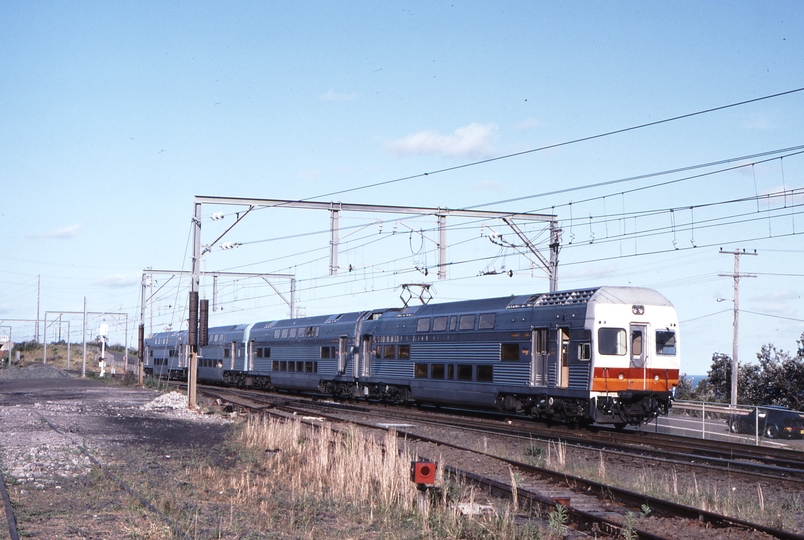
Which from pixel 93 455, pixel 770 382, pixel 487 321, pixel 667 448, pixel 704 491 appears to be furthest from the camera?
pixel 770 382

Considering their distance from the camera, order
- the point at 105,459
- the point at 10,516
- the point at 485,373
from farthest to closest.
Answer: the point at 485,373 → the point at 105,459 → the point at 10,516

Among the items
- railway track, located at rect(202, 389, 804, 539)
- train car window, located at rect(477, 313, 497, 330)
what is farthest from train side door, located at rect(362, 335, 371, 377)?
railway track, located at rect(202, 389, 804, 539)

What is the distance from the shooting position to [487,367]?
83.6ft

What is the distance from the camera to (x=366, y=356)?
3391cm

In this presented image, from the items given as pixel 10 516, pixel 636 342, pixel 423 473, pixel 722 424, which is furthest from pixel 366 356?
pixel 10 516

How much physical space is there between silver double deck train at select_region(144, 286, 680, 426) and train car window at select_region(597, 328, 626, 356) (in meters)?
0.03

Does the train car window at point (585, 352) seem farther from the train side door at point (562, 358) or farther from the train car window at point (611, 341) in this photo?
the train side door at point (562, 358)

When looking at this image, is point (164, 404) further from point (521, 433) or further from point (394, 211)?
point (521, 433)

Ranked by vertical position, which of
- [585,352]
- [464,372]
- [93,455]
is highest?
[585,352]

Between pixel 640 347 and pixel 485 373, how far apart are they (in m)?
4.99

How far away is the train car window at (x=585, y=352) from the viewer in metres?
21.8

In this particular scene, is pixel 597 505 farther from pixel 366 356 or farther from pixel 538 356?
pixel 366 356

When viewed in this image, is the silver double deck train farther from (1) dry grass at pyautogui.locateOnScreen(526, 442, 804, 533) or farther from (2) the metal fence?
(1) dry grass at pyautogui.locateOnScreen(526, 442, 804, 533)

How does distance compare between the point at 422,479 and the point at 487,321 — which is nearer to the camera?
the point at 422,479
